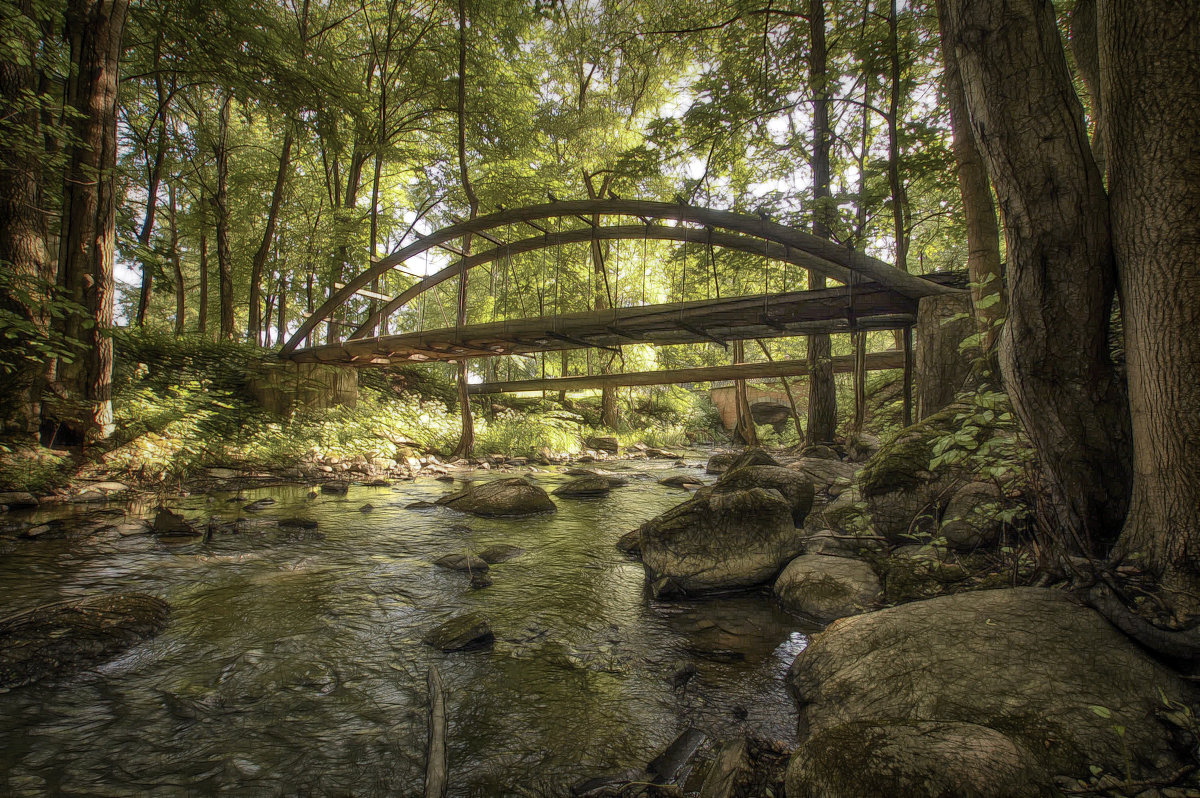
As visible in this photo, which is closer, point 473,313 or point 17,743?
point 17,743

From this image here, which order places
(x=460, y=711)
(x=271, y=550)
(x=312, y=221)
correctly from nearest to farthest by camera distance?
(x=460, y=711), (x=271, y=550), (x=312, y=221)

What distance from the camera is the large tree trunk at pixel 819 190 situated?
8656mm

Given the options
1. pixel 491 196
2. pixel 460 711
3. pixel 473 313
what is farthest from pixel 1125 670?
pixel 473 313

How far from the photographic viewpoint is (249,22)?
28.7ft

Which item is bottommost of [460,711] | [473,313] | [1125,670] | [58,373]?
[460,711]

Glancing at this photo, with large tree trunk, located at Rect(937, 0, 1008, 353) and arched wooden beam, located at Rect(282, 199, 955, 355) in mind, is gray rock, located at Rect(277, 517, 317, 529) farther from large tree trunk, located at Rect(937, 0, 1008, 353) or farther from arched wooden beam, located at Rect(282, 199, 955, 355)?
large tree trunk, located at Rect(937, 0, 1008, 353)

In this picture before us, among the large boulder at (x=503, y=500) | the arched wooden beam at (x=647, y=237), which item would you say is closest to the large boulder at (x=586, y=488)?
the large boulder at (x=503, y=500)

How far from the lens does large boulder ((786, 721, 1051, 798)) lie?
1.27 meters

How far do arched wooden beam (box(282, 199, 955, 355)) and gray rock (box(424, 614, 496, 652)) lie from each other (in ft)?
18.9

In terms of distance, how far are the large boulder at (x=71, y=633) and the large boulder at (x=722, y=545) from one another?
3397 millimetres

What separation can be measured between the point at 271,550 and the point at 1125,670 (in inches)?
234

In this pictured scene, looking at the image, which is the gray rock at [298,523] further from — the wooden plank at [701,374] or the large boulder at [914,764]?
the wooden plank at [701,374]

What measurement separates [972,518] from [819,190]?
763cm

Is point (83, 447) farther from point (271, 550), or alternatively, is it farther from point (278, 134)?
point (278, 134)
